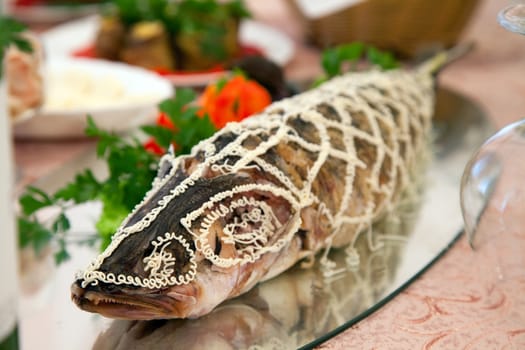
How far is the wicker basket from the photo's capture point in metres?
1.27

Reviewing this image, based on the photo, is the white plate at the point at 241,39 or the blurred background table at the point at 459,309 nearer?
the blurred background table at the point at 459,309

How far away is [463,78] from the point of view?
1297 millimetres

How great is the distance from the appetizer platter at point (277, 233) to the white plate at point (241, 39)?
51cm

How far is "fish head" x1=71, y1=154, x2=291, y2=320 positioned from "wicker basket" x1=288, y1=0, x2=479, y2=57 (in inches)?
27.4

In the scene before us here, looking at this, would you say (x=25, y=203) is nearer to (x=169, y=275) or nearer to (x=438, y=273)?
(x=169, y=275)

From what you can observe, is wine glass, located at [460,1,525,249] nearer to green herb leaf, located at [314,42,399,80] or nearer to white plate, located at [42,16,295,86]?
green herb leaf, located at [314,42,399,80]

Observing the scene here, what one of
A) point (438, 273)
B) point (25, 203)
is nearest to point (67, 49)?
point (25, 203)

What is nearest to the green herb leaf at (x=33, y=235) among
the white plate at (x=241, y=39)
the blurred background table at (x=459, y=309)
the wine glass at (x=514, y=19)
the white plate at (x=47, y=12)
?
the blurred background table at (x=459, y=309)

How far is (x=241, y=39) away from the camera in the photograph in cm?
139

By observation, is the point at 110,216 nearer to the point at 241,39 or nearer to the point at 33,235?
the point at 33,235

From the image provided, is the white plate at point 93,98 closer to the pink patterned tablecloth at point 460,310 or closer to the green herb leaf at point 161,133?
the green herb leaf at point 161,133

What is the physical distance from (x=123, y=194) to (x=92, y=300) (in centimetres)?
16

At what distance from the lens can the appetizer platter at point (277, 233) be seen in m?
0.57

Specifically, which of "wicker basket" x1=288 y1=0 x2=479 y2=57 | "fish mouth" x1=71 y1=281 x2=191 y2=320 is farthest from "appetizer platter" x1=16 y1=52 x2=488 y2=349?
"wicker basket" x1=288 y1=0 x2=479 y2=57
